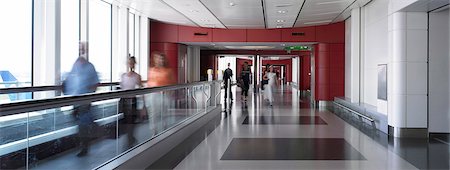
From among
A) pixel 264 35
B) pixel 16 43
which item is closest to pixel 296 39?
pixel 264 35

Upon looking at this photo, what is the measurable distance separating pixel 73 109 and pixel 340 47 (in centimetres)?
1264

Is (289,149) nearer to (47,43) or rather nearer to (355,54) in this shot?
(47,43)

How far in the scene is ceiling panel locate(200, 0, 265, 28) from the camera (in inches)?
415

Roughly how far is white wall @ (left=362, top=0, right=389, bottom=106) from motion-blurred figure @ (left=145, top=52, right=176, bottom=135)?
523 cm

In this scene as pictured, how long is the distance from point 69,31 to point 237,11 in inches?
177

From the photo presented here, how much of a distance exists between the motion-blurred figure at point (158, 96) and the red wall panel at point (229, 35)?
8519 millimetres

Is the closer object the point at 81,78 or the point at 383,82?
the point at 81,78

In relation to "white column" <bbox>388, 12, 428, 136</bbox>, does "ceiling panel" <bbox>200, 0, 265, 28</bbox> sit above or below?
above

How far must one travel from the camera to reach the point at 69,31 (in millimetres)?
9969

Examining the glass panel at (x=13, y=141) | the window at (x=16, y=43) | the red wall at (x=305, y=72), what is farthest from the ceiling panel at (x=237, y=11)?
the red wall at (x=305, y=72)

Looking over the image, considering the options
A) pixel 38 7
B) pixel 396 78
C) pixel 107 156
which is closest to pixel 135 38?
pixel 38 7

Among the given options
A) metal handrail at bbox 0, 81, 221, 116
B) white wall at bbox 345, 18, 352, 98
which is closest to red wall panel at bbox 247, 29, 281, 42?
white wall at bbox 345, 18, 352, 98

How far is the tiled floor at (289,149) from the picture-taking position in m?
5.10

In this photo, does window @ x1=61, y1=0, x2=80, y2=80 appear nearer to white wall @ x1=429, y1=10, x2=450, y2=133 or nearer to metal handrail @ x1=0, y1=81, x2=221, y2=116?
metal handrail @ x1=0, y1=81, x2=221, y2=116
